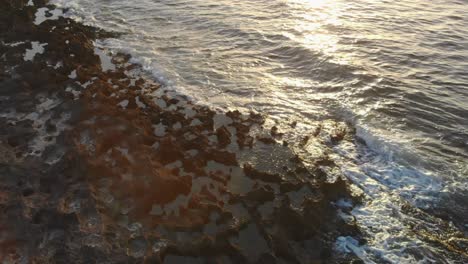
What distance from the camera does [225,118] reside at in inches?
420

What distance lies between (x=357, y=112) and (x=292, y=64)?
3743mm

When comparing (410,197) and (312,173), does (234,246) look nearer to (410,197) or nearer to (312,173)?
(312,173)

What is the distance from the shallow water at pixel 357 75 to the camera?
26.8ft

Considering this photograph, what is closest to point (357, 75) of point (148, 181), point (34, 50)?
point (148, 181)

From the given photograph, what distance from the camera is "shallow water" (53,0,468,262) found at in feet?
26.8

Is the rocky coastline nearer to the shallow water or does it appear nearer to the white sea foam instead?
the shallow water

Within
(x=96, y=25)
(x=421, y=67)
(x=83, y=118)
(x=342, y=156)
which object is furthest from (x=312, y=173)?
(x=96, y=25)

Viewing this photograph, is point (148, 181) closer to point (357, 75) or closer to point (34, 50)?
point (357, 75)

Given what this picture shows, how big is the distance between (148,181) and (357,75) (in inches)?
322

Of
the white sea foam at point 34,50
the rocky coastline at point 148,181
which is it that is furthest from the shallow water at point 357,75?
the white sea foam at point 34,50

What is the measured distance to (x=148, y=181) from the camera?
8.15 metres

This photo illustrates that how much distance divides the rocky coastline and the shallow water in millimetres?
800

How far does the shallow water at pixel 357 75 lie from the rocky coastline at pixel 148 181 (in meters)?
0.80

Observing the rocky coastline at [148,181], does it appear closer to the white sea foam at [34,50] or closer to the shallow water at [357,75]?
the shallow water at [357,75]
